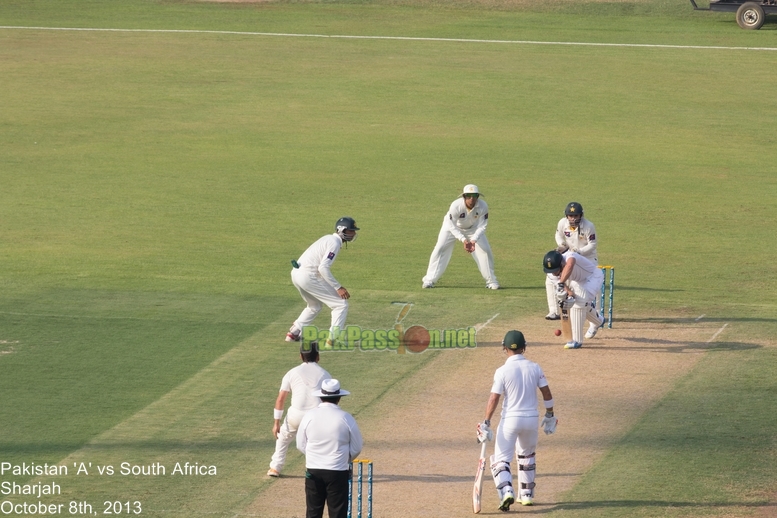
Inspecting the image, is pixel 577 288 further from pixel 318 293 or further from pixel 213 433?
pixel 213 433

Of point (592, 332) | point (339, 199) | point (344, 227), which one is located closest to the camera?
point (344, 227)

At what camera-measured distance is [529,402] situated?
503 inches

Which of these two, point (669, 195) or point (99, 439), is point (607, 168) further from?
point (99, 439)

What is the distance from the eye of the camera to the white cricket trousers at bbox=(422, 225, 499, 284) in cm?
2218

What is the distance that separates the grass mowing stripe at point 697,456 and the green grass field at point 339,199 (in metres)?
0.04

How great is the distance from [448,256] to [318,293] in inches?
191

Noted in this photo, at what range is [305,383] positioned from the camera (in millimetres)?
13281

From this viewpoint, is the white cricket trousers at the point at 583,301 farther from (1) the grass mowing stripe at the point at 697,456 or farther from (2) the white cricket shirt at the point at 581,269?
(1) the grass mowing stripe at the point at 697,456

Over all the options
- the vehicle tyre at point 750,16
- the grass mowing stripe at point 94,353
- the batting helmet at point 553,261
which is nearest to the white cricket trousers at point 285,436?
the grass mowing stripe at point 94,353

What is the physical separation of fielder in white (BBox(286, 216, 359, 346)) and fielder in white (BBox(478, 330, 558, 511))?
5284 mm

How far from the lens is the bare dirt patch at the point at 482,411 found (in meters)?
13.4

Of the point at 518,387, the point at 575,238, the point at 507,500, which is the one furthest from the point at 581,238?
the point at 507,500

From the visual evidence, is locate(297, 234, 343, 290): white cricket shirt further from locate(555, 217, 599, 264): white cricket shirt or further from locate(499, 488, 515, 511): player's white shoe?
locate(499, 488, 515, 511): player's white shoe

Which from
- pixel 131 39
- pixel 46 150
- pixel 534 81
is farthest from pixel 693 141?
pixel 131 39
